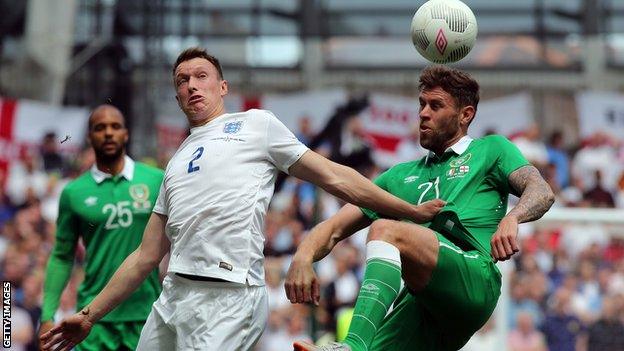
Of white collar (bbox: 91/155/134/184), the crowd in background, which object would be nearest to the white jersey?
white collar (bbox: 91/155/134/184)

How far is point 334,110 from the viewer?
701 inches

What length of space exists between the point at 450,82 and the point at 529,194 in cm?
83

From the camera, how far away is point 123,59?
736 inches

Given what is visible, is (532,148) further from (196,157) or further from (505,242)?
(505,242)

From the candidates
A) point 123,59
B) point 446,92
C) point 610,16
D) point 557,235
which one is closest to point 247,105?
point 123,59

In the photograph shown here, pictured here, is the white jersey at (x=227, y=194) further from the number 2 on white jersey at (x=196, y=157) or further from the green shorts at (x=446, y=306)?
the green shorts at (x=446, y=306)

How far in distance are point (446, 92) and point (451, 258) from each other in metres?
1.04

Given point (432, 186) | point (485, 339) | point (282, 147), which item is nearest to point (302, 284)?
point (282, 147)

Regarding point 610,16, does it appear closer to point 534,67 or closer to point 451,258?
point 534,67

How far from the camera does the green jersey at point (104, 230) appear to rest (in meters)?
8.16

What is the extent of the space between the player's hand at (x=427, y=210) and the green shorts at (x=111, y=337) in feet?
8.70

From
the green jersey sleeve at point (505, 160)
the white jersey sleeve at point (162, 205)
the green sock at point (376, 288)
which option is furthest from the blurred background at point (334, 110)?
the green sock at point (376, 288)

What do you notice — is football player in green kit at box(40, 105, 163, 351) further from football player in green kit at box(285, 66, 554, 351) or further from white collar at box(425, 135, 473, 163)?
white collar at box(425, 135, 473, 163)

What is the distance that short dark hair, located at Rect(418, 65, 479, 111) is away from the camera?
6.78 meters
